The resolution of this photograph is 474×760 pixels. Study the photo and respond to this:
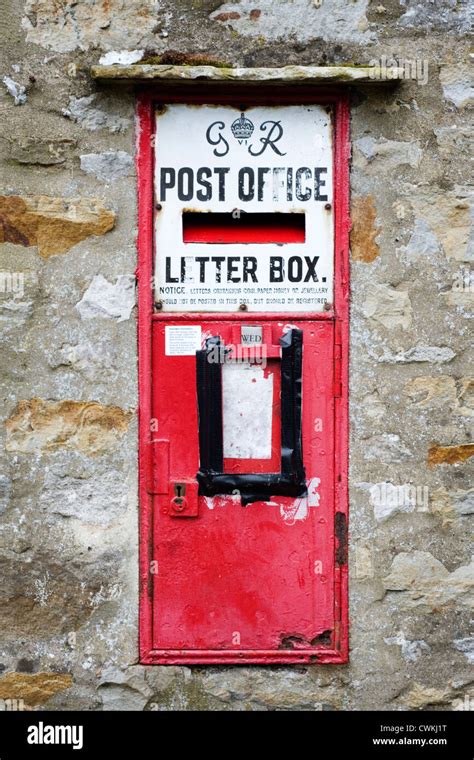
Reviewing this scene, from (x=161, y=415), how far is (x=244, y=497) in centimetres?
42

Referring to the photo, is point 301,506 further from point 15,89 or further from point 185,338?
point 15,89

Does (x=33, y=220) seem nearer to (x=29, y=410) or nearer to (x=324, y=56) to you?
(x=29, y=410)

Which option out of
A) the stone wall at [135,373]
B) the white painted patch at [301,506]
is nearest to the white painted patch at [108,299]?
the stone wall at [135,373]

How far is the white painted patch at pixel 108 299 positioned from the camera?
2785mm

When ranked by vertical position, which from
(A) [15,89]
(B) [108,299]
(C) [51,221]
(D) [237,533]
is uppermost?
(A) [15,89]

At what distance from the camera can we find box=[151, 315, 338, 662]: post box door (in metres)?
2.78

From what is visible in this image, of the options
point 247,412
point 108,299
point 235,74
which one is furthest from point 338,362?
point 235,74

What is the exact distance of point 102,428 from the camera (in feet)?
9.16

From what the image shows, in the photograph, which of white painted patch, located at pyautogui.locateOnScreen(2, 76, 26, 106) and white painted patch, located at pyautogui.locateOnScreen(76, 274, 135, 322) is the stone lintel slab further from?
white painted patch, located at pyautogui.locateOnScreen(76, 274, 135, 322)

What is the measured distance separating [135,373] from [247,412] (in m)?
0.43

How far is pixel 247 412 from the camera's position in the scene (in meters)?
2.76

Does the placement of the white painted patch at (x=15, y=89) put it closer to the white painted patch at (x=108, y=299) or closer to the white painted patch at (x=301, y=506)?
the white painted patch at (x=108, y=299)
